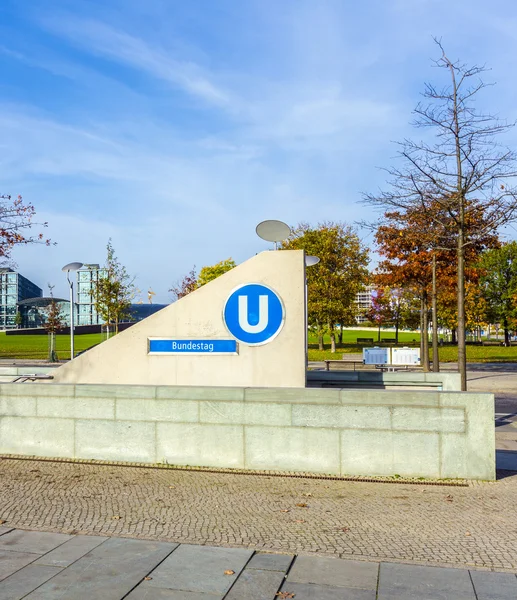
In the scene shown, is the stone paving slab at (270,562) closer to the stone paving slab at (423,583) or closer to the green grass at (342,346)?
the stone paving slab at (423,583)

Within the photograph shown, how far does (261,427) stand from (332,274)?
39413 millimetres

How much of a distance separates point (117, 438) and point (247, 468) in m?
2.16

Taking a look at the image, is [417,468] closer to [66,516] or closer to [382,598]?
[382,598]

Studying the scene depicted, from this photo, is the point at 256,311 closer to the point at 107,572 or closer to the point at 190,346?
the point at 190,346

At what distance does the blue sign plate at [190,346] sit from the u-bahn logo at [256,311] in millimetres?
309

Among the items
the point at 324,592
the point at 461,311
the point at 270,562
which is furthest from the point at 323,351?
the point at 324,592

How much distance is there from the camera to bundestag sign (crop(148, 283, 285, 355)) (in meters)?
9.95

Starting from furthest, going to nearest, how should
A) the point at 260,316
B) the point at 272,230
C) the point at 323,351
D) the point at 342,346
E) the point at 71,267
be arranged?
1. the point at 342,346
2. the point at 323,351
3. the point at 71,267
4. the point at 272,230
5. the point at 260,316

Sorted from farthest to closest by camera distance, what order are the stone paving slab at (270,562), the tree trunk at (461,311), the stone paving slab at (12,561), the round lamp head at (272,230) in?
the tree trunk at (461,311) < the round lamp head at (272,230) < the stone paving slab at (270,562) < the stone paving slab at (12,561)

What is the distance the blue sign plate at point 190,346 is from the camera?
10.0m

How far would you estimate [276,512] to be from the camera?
271 inches

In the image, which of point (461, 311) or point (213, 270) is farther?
point (213, 270)

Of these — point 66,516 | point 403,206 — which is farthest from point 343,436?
point 403,206

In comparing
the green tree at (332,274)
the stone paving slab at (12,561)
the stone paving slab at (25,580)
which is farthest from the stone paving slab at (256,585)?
the green tree at (332,274)
